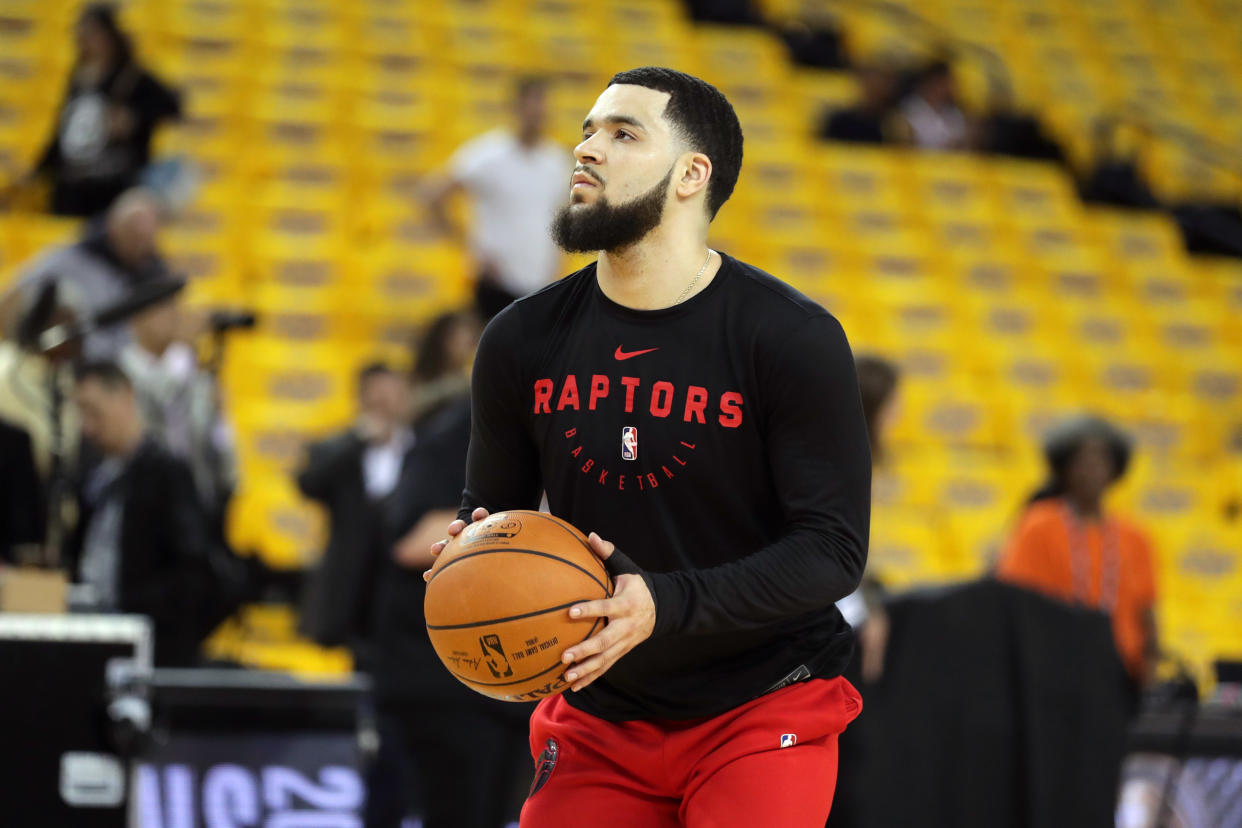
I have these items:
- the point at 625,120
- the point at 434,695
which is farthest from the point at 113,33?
the point at 625,120

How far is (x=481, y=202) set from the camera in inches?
343

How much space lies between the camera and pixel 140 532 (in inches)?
218

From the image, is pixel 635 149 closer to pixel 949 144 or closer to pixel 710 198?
pixel 710 198

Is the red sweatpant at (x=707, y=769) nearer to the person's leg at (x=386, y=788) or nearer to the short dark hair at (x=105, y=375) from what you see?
the person's leg at (x=386, y=788)

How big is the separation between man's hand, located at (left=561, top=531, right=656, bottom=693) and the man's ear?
0.74 metres

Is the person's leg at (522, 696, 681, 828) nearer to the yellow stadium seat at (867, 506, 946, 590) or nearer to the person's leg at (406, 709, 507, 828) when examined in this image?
the person's leg at (406, 709, 507, 828)

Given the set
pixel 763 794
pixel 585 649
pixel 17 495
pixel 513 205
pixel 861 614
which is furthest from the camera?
pixel 513 205

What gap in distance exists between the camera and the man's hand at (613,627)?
8.38 ft

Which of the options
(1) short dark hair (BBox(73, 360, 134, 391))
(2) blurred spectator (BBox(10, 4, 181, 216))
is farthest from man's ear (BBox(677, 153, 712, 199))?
(2) blurred spectator (BBox(10, 4, 181, 216))

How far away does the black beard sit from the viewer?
290cm

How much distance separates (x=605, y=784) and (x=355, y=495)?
3.47 meters

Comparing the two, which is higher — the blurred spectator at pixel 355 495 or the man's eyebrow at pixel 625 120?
the man's eyebrow at pixel 625 120

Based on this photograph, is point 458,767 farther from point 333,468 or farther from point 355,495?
point 333,468

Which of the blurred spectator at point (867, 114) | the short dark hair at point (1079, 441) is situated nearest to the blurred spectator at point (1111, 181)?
the blurred spectator at point (867, 114)
